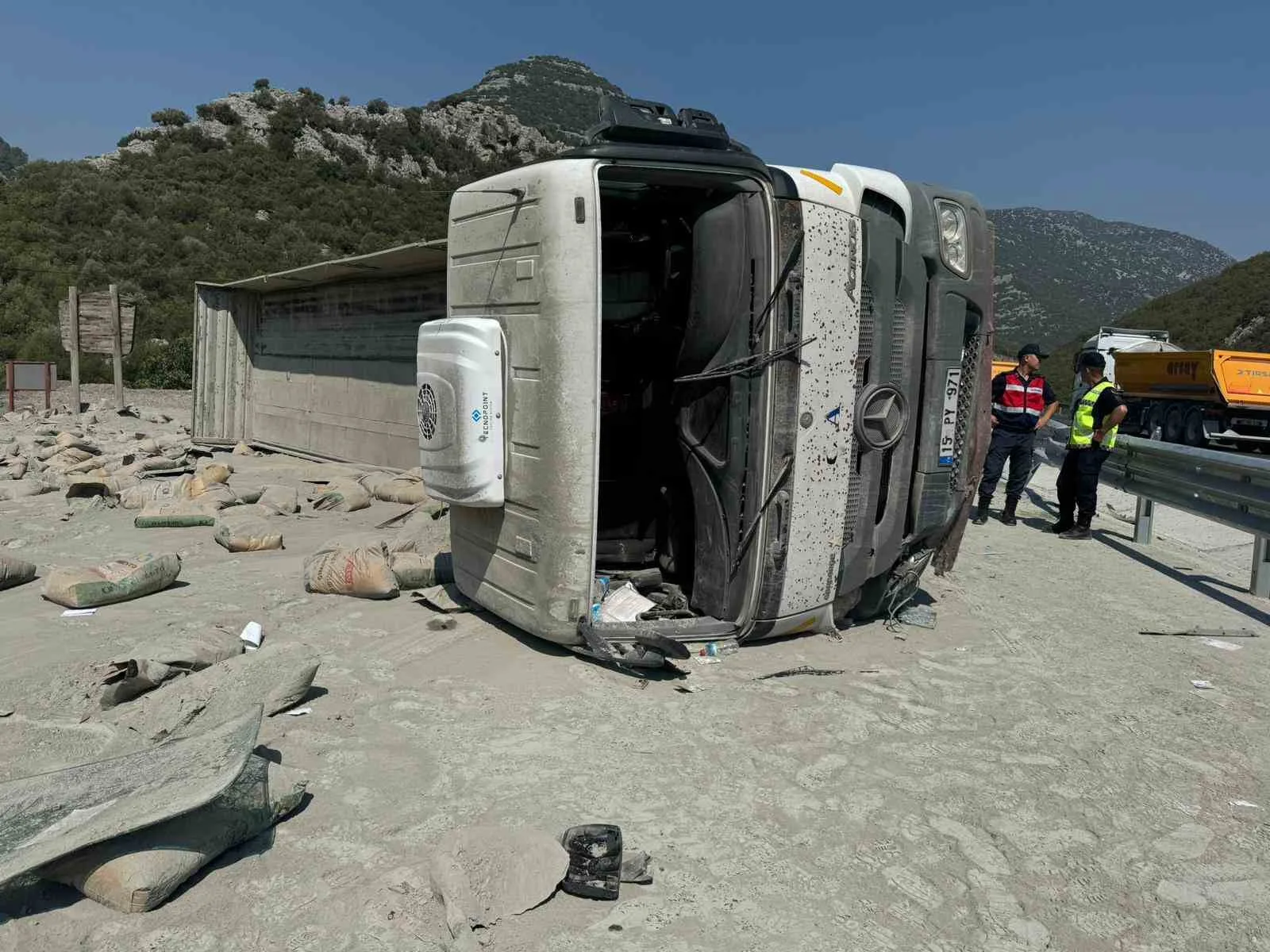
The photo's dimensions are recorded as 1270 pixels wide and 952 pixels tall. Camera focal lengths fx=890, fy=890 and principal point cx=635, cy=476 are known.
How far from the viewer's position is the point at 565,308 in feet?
12.5

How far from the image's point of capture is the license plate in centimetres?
473

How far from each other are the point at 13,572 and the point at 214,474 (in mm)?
4093

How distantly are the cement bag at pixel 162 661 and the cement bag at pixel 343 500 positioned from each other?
410cm

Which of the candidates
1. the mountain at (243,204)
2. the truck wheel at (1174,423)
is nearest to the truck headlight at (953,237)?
the mountain at (243,204)

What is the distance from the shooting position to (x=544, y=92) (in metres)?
75.9

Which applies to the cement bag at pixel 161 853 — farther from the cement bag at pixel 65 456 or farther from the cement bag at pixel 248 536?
the cement bag at pixel 65 456

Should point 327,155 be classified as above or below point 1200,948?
above

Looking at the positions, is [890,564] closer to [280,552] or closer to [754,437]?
[754,437]

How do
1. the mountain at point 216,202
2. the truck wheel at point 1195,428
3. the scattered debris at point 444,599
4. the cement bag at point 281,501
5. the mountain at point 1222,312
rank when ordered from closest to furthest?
the scattered debris at point 444,599
the cement bag at point 281,501
the truck wheel at point 1195,428
the mountain at point 216,202
the mountain at point 1222,312

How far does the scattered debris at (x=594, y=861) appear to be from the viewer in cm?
239

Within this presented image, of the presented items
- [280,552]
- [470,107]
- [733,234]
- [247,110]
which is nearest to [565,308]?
[733,234]

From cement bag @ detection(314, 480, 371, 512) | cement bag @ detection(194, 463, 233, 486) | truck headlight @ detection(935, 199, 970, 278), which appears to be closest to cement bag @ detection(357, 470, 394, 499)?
cement bag @ detection(314, 480, 371, 512)

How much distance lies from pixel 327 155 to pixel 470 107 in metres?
15.7

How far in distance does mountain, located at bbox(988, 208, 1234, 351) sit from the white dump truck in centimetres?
5161
